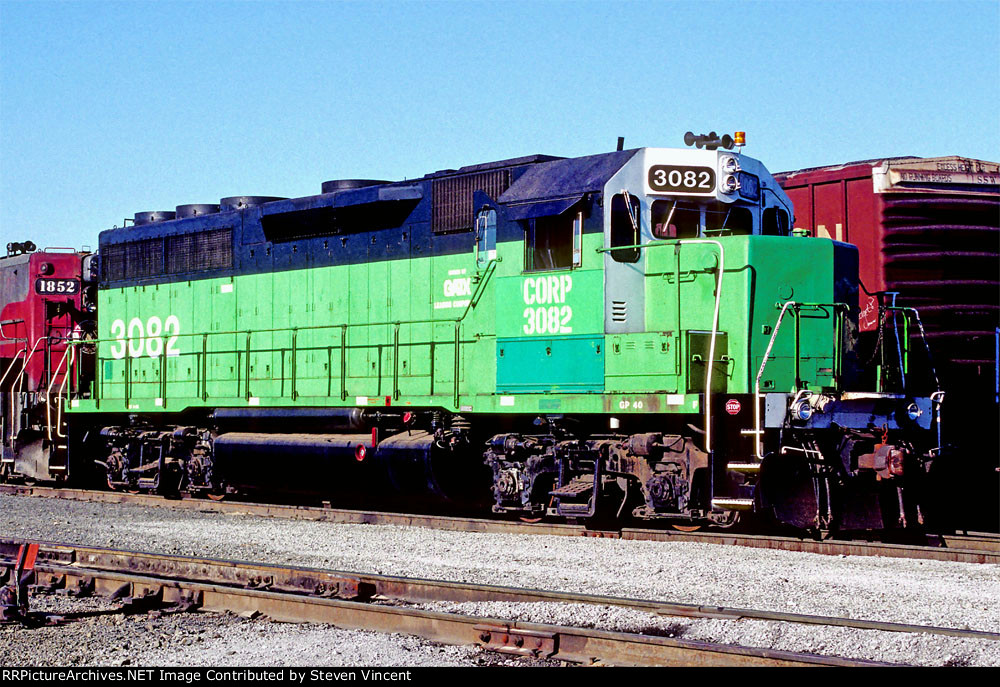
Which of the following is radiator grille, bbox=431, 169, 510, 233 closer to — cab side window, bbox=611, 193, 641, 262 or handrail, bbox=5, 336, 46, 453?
cab side window, bbox=611, 193, 641, 262

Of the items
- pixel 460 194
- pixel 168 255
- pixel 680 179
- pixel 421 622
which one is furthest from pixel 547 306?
pixel 168 255

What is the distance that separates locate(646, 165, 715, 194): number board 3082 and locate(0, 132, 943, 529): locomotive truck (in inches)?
0.8

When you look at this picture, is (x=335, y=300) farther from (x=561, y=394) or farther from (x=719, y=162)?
(x=719, y=162)

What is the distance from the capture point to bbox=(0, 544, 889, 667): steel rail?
5391 millimetres

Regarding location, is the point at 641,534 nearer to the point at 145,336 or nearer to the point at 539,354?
the point at 539,354

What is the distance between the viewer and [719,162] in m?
10.2

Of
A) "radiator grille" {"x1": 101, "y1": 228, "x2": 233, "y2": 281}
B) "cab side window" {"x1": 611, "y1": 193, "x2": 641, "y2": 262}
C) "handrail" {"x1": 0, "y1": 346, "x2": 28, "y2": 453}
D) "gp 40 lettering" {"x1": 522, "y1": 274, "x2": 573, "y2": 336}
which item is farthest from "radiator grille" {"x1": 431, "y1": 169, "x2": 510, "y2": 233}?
"handrail" {"x1": 0, "y1": 346, "x2": 28, "y2": 453}

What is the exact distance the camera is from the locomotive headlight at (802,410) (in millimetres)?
9344

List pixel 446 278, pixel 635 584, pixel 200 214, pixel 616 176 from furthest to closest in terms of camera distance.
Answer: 1. pixel 200 214
2. pixel 446 278
3. pixel 616 176
4. pixel 635 584

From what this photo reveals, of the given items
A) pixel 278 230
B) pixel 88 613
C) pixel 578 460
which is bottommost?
pixel 88 613

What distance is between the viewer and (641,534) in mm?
10281

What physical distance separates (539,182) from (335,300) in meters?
3.20

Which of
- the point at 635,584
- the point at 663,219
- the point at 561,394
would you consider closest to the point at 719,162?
the point at 663,219
